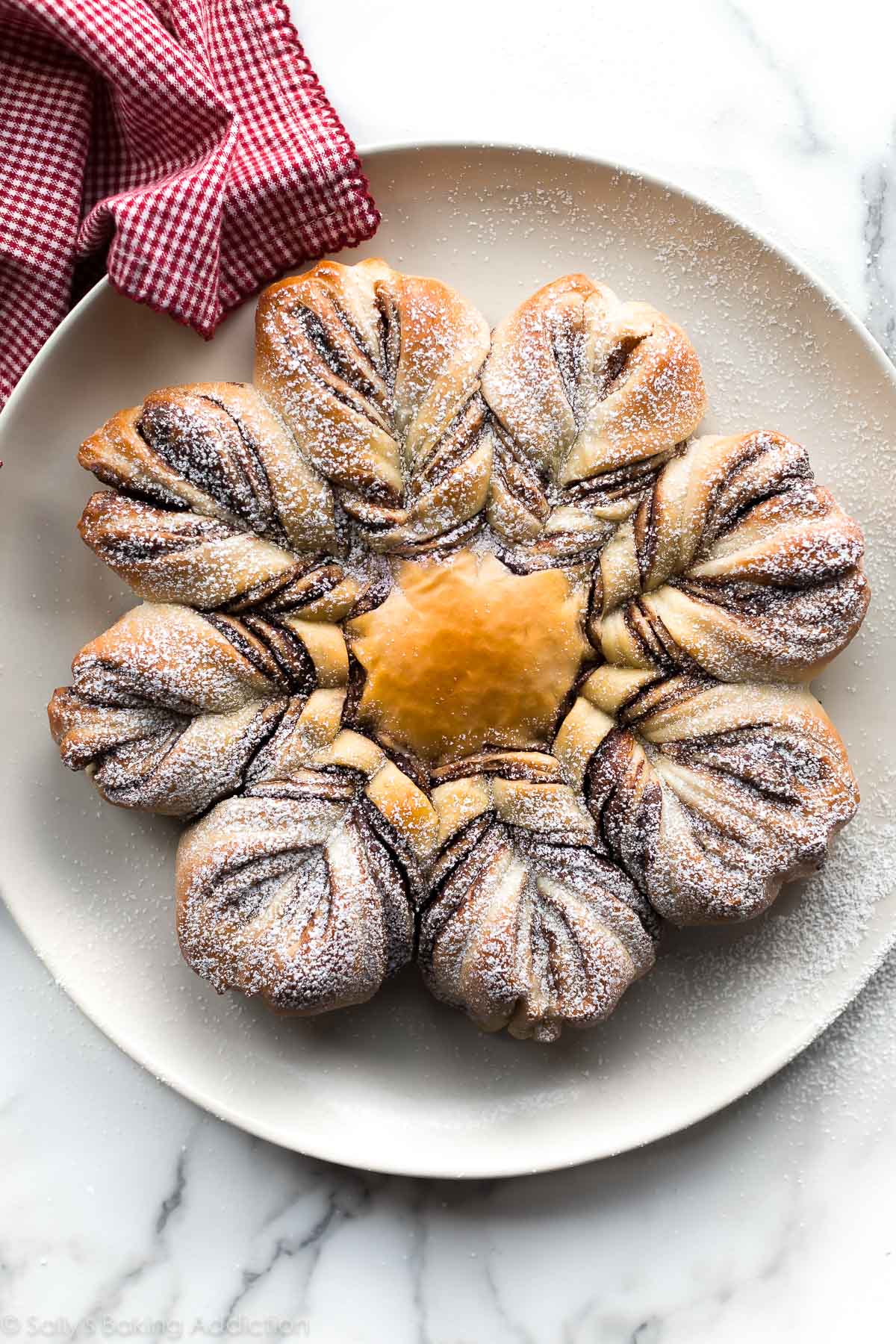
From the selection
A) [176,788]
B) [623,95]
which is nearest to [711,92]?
[623,95]

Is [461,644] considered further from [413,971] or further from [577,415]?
[413,971]

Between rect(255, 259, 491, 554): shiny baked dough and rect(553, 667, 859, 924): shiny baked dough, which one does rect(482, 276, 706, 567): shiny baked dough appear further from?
rect(553, 667, 859, 924): shiny baked dough

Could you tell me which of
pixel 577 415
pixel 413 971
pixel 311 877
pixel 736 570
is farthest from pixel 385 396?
pixel 413 971

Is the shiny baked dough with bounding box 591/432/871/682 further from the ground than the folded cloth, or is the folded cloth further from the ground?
the folded cloth

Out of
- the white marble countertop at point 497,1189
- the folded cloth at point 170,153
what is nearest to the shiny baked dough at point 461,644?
the folded cloth at point 170,153

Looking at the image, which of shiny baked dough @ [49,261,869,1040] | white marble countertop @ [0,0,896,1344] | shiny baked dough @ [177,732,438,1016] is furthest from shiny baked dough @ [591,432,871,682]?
white marble countertop @ [0,0,896,1344]

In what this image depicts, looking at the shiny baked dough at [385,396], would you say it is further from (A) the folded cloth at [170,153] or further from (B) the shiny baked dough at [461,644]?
(A) the folded cloth at [170,153]

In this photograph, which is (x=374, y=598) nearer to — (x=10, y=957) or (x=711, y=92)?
(x=10, y=957)
